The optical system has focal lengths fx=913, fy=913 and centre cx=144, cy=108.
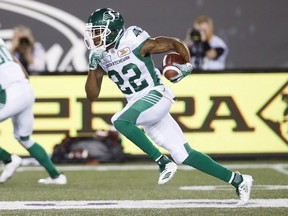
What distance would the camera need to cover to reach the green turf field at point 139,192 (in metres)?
5.70

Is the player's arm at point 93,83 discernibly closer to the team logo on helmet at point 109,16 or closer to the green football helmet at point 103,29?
the green football helmet at point 103,29

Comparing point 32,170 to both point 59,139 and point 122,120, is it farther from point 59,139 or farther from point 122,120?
point 122,120

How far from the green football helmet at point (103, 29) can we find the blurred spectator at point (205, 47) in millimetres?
4172

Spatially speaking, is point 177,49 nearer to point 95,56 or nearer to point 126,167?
point 95,56

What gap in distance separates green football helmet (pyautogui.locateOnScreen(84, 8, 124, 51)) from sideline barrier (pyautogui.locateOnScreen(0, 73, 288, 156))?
144 inches

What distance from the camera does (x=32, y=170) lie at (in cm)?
912

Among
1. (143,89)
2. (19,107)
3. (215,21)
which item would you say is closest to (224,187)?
(143,89)

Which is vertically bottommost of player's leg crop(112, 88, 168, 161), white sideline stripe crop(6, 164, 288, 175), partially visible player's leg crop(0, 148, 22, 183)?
white sideline stripe crop(6, 164, 288, 175)

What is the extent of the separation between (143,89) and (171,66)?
34cm

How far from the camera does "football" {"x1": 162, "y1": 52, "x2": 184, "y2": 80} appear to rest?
19.1 feet

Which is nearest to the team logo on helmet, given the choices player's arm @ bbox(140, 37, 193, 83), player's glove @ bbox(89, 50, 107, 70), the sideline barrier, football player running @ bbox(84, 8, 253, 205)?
football player running @ bbox(84, 8, 253, 205)

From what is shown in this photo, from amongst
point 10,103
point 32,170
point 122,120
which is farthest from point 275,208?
point 32,170

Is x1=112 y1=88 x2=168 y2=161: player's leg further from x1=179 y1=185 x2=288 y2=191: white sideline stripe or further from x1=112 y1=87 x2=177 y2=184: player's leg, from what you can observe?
x1=179 y1=185 x2=288 y2=191: white sideline stripe

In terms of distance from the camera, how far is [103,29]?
19.9 ft
